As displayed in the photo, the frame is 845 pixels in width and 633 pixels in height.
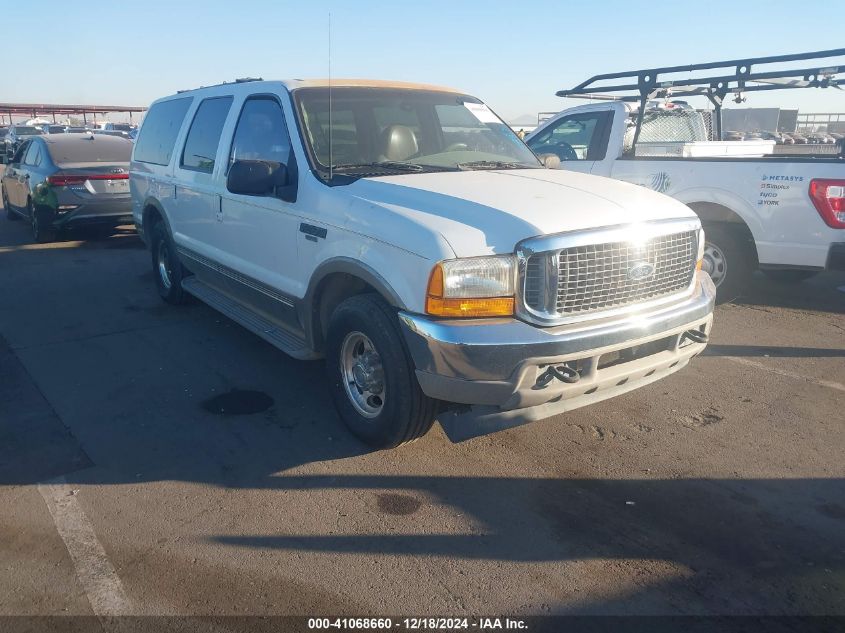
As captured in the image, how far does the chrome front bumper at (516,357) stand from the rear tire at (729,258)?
12.7ft

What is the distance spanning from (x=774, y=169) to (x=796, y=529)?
4221 mm

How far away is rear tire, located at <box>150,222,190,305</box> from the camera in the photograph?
6.93m

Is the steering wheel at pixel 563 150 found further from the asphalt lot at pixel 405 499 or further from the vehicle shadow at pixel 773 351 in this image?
the asphalt lot at pixel 405 499

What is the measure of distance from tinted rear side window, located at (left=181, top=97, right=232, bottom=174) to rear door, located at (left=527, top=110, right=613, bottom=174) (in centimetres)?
387

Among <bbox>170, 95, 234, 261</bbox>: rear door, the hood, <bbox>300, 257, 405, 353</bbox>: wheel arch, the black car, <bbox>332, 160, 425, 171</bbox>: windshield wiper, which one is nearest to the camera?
the hood

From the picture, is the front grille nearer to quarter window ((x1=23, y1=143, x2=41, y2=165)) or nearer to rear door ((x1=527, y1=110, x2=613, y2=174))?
rear door ((x1=527, y1=110, x2=613, y2=174))

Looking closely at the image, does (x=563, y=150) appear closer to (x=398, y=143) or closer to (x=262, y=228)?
(x=398, y=143)

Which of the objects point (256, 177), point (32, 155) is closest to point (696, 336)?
point (256, 177)

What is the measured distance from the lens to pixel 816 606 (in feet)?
9.22

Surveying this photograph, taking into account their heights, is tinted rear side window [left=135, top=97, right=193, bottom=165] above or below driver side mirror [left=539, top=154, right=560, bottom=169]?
above

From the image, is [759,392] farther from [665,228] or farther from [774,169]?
[774,169]

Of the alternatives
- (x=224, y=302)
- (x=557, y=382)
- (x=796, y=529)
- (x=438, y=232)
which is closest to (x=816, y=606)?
(x=796, y=529)

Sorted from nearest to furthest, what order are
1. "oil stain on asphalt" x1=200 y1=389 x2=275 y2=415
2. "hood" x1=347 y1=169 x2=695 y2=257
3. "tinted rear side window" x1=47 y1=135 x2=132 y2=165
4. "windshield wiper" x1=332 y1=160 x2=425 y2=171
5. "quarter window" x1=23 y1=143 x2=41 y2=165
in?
"hood" x1=347 y1=169 x2=695 y2=257, "windshield wiper" x1=332 y1=160 x2=425 y2=171, "oil stain on asphalt" x1=200 y1=389 x2=275 y2=415, "tinted rear side window" x1=47 y1=135 x2=132 y2=165, "quarter window" x1=23 y1=143 x2=41 y2=165

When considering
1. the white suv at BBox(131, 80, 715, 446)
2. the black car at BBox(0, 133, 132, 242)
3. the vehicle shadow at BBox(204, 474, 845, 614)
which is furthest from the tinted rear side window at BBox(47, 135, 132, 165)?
the vehicle shadow at BBox(204, 474, 845, 614)
